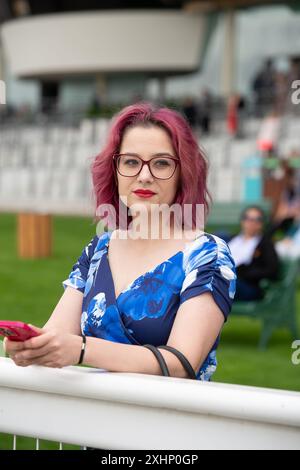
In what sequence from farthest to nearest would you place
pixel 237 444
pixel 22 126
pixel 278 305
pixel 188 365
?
pixel 22 126 → pixel 278 305 → pixel 188 365 → pixel 237 444

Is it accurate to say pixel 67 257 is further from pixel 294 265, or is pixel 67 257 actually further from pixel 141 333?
pixel 141 333

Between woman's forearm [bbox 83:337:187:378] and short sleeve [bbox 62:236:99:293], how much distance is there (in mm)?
436

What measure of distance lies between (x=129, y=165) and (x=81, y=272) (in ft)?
1.12

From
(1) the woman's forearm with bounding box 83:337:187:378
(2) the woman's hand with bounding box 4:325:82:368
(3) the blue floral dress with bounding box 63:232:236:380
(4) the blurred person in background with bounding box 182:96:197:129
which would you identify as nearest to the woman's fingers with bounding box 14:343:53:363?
(2) the woman's hand with bounding box 4:325:82:368

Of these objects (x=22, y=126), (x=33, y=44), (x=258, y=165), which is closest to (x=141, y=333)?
A: (x=258, y=165)

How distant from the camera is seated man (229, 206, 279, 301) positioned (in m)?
7.61

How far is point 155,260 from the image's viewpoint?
2252mm

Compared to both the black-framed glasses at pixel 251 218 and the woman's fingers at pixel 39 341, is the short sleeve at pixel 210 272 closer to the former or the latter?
the woman's fingers at pixel 39 341

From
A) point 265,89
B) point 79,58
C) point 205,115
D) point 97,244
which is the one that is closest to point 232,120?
point 205,115

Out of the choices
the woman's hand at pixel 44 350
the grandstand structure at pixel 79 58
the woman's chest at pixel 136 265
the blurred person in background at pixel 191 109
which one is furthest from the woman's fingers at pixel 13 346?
the blurred person in background at pixel 191 109

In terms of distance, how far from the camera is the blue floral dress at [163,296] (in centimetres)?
215

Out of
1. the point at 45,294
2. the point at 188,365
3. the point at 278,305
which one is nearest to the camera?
the point at 188,365
